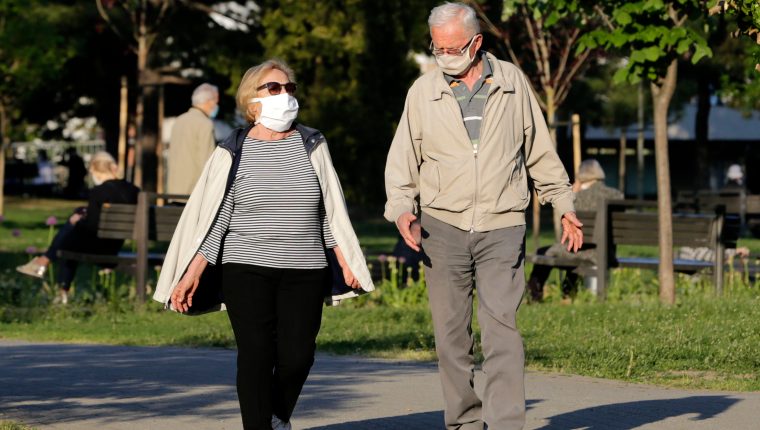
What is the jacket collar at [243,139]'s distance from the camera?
644cm

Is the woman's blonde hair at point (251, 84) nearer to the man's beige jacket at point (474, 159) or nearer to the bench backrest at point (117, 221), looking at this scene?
the man's beige jacket at point (474, 159)

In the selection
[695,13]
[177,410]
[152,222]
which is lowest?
[177,410]

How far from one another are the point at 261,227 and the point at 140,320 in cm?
682

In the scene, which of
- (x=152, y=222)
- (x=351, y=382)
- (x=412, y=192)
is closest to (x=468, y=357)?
(x=412, y=192)

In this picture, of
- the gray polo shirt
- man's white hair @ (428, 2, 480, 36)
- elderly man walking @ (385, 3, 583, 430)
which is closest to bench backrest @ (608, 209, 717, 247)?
elderly man walking @ (385, 3, 583, 430)

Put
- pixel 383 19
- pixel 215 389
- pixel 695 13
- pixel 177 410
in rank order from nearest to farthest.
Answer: pixel 177 410 < pixel 215 389 < pixel 695 13 < pixel 383 19

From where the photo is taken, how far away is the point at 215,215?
6.37 meters

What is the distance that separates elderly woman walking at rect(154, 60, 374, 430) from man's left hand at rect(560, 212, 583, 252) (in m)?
0.84

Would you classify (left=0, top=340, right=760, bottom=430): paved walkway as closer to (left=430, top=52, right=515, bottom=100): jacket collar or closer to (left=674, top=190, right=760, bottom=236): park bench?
(left=430, top=52, right=515, bottom=100): jacket collar

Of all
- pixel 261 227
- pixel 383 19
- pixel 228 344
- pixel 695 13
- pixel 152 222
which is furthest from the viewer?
pixel 383 19

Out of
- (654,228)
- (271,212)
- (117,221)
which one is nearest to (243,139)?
(271,212)

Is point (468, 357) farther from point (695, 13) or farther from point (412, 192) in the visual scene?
point (695, 13)

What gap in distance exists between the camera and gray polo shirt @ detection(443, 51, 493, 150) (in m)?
6.45

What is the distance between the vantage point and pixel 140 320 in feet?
42.6
